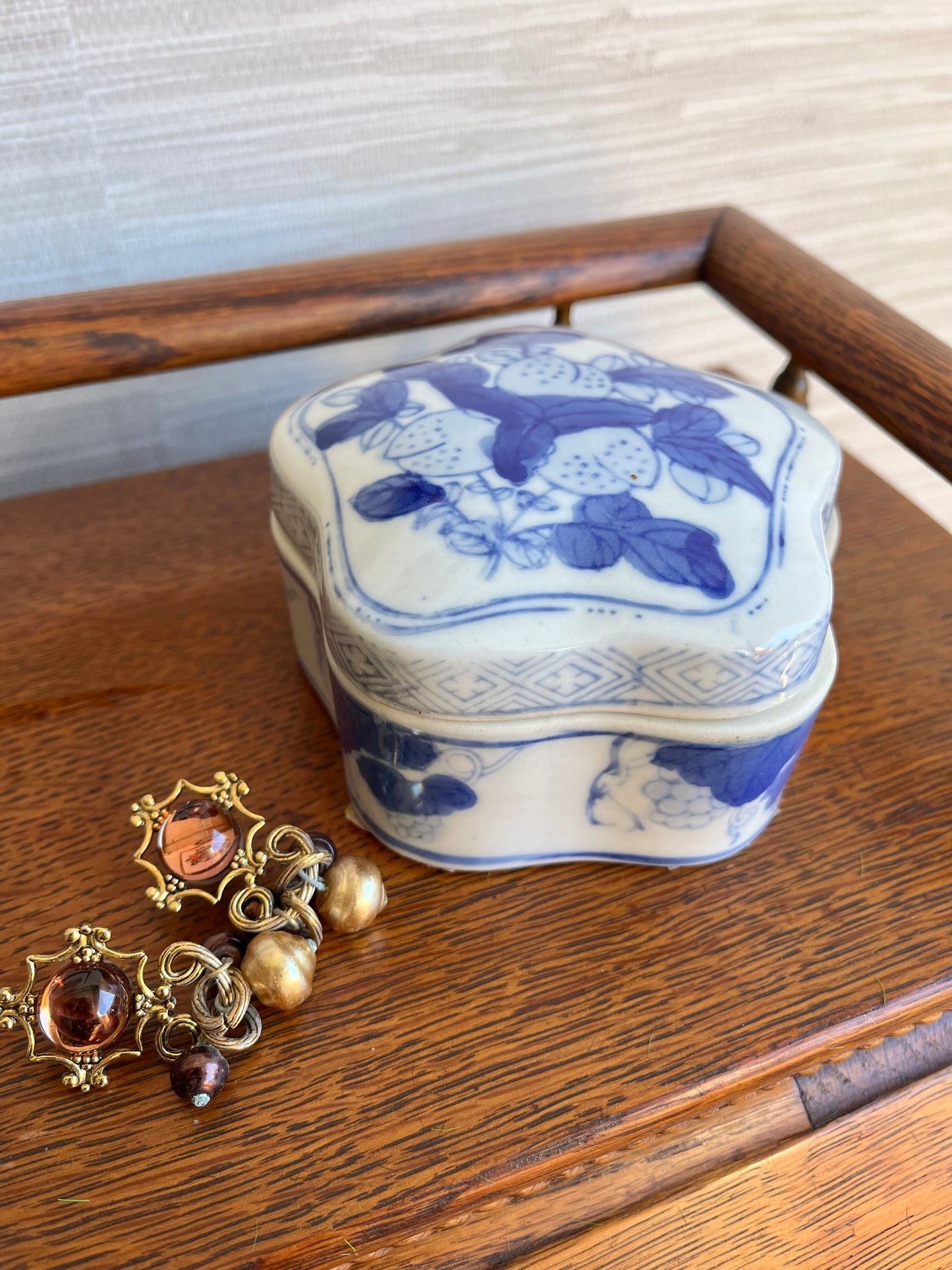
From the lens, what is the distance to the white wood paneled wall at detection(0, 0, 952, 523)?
523 mm

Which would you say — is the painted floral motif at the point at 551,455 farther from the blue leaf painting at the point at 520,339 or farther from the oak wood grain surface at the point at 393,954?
the oak wood grain surface at the point at 393,954

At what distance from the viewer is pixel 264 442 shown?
687 mm

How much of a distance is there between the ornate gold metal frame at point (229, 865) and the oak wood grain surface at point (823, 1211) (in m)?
0.16

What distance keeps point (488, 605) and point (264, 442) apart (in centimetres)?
40

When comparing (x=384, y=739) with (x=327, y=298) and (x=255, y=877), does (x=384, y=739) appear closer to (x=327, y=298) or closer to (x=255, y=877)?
(x=255, y=877)

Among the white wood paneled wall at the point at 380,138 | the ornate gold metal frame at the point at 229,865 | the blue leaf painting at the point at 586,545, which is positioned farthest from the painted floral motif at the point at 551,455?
the white wood paneled wall at the point at 380,138

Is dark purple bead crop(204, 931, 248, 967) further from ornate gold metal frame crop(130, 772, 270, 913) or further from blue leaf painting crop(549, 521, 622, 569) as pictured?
blue leaf painting crop(549, 521, 622, 569)

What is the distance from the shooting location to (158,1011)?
33 cm

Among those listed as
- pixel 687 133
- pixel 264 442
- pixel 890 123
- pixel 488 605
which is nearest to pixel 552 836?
pixel 488 605

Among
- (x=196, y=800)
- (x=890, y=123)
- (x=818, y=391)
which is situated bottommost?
(x=818, y=391)

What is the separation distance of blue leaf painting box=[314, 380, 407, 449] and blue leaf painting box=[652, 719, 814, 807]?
0.56 feet

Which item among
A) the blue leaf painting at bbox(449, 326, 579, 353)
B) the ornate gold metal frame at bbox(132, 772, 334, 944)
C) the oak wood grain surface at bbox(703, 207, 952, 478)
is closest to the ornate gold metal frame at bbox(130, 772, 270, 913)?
the ornate gold metal frame at bbox(132, 772, 334, 944)

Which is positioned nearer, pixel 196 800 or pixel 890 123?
pixel 196 800

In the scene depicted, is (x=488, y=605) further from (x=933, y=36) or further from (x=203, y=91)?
(x=933, y=36)
